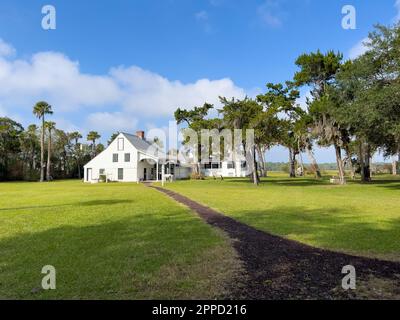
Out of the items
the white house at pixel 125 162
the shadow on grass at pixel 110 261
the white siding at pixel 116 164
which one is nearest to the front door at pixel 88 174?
the white house at pixel 125 162

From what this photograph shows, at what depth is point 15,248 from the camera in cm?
726

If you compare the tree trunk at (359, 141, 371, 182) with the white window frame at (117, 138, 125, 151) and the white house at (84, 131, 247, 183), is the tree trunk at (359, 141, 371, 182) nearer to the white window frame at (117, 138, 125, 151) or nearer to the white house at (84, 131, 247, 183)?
the white house at (84, 131, 247, 183)

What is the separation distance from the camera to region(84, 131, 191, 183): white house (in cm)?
4472

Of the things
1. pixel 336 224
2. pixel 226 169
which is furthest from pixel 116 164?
pixel 336 224

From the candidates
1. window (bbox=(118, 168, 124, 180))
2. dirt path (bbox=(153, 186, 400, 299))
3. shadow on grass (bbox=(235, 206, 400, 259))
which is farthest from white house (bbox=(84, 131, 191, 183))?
dirt path (bbox=(153, 186, 400, 299))

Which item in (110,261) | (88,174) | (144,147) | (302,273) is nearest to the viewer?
(302,273)

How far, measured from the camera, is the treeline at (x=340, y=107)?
827 inches

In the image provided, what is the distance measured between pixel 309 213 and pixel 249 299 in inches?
344

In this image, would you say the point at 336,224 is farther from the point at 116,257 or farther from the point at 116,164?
the point at 116,164

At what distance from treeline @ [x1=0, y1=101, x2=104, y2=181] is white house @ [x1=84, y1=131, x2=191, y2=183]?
33.3ft

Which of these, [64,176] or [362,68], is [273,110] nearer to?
[362,68]

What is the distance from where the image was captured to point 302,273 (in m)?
5.50

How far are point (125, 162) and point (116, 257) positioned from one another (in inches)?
1565
